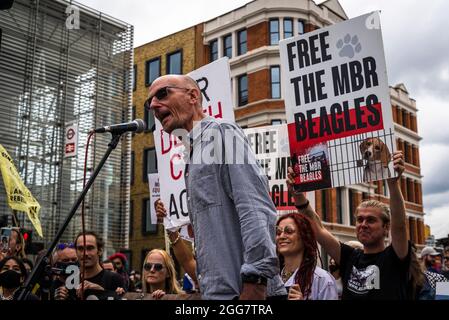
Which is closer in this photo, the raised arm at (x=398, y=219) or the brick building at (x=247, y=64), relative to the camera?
the raised arm at (x=398, y=219)

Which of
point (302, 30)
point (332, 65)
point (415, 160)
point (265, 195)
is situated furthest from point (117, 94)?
point (415, 160)

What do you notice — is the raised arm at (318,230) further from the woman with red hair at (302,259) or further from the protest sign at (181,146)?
the protest sign at (181,146)

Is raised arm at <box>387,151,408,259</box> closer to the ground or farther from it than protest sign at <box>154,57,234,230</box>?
closer to the ground

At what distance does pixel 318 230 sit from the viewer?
4.12 metres

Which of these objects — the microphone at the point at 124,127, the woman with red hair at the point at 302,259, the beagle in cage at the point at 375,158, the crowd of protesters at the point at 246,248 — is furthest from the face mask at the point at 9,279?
the beagle in cage at the point at 375,158

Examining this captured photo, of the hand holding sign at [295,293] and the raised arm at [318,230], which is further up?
the raised arm at [318,230]

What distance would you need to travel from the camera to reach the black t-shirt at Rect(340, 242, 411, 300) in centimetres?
350

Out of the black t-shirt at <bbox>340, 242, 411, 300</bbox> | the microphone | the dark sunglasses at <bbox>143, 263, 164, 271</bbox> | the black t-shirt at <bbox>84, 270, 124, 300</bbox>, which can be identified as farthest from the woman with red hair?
the black t-shirt at <bbox>84, 270, 124, 300</bbox>

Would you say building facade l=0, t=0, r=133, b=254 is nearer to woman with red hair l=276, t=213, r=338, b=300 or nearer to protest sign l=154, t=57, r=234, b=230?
protest sign l=154, t=57, r=234, b=230

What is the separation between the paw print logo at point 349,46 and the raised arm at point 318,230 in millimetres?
1038

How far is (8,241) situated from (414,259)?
4.63m

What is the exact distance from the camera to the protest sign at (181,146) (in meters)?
5.60

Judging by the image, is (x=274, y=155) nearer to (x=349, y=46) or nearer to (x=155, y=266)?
Result: (x=155, y=266)

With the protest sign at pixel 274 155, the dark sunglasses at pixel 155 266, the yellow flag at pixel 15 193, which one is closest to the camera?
the dark sunglasses at pixel 155 266
